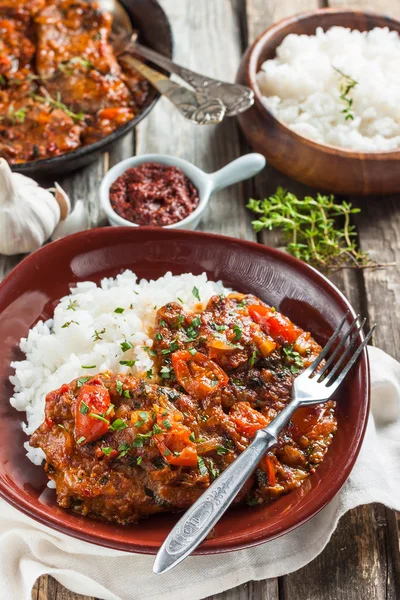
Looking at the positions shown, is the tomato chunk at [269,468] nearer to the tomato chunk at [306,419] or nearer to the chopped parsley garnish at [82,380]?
the tomato chunk at [306,419]

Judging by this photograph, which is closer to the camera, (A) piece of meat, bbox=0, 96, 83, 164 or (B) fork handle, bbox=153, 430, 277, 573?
(B) fork handle, bbox=153, 430, 277, 573

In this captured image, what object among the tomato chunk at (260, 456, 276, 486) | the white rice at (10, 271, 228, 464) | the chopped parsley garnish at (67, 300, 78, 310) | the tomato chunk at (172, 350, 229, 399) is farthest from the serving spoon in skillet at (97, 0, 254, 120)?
the tomato chunk at (260, 456, 276, 486)

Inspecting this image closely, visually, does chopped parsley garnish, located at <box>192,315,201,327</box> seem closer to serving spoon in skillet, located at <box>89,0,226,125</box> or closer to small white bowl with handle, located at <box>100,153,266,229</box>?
small white bowl with handle, located at <box>100,153,266,229</box>

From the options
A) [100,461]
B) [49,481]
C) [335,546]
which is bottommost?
[335,546]

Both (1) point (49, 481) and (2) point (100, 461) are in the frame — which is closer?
(2) point (100, 461)

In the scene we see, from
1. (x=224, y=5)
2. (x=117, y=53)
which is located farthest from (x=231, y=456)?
(x=224, y=5)

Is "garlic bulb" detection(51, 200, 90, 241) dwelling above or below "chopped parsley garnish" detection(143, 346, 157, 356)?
below

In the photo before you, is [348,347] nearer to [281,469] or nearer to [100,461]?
[281,469]
